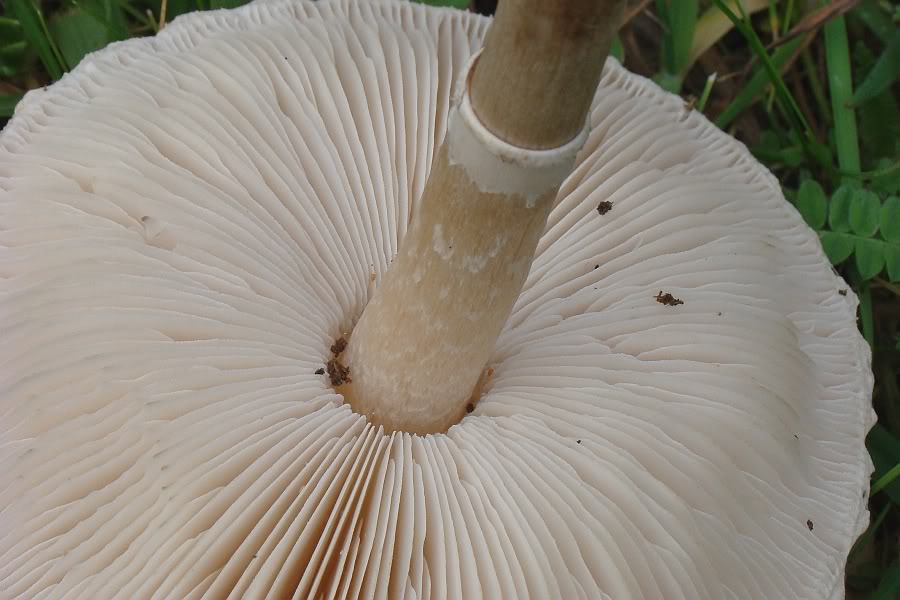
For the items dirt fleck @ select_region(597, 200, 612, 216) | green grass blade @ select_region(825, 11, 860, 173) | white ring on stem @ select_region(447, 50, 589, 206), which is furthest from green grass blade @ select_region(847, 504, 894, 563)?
white ring on stem @ select_region(447, 50, 589, 206)

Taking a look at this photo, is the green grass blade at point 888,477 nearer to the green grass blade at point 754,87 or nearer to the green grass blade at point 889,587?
the green grass blade at point 889,587

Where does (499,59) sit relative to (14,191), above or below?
above

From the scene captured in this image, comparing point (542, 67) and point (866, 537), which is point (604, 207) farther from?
point (866, 537)

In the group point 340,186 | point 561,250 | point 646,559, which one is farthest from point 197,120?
point 646,559

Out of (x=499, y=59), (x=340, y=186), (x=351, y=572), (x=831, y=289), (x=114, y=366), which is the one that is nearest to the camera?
(x=499, y=59)

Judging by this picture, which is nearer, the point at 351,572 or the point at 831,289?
the point at 351,572

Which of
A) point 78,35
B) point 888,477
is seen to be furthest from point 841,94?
point 78,35

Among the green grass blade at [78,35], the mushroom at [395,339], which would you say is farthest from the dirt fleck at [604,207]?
the green grass blade at [78,35]

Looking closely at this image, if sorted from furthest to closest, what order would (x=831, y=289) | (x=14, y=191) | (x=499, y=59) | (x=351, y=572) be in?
1. (x=831, y=289)
2. (x=14, y=191)
3. (x=351, y=572)
4. (x=499, y=59)

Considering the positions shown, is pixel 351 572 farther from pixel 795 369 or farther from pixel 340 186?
pixel 795 369
